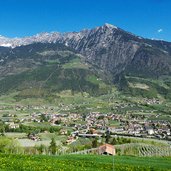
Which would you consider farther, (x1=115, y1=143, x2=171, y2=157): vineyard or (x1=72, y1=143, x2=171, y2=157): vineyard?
(x1=115, y1=143, x2=171, y2=157): vineyard

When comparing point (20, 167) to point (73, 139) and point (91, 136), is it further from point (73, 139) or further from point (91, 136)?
point (91, 136)

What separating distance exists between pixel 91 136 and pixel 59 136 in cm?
1648

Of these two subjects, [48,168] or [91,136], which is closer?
[48,168]

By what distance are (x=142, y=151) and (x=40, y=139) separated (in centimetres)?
8857

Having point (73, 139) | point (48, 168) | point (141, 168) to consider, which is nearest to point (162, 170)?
point (141, 168)

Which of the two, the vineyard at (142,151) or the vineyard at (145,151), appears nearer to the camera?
the vineyard at (142,151)

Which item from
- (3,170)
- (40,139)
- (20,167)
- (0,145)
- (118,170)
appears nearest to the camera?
(3,170)

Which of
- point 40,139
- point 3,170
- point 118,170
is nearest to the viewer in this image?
point 3,170

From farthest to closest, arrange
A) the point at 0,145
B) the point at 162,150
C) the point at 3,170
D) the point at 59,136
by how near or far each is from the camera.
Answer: the point at 59,136 < the point at 0,145 < the point at 162,150 < the point at 3,170

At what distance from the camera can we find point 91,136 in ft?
648

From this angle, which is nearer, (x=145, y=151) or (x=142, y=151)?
(x=145, y=151)

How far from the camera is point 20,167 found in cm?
3653

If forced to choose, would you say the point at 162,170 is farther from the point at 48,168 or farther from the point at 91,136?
the point at 91,136

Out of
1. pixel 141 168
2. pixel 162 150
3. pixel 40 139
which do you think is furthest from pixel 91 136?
pixel 141 168
